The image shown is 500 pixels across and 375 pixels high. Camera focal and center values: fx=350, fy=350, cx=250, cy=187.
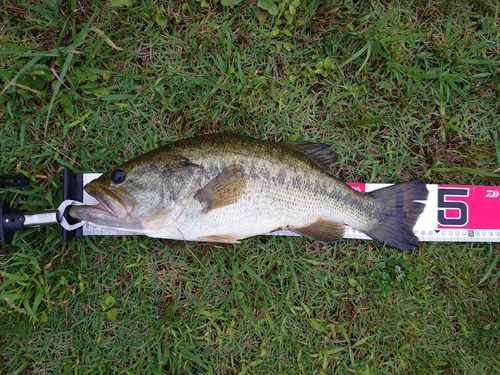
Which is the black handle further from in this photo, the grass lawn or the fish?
the fish

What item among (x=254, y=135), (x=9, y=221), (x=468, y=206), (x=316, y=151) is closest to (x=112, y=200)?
(x=9, y=221)

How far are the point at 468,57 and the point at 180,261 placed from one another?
11.5ft

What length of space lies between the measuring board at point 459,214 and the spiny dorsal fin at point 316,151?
1.57 ft

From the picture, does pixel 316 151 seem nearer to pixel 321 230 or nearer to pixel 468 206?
pixel 321 230

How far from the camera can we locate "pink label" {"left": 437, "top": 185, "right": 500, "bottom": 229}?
3420 millimetres

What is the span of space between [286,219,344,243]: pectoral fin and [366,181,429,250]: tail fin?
362 millimetres

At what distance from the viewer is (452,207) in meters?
3.43

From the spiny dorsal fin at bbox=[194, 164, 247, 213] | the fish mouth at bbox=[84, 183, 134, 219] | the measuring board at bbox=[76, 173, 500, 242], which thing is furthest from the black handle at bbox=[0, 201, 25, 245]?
the measuring board at bbox=[76, 173, 500, 242]

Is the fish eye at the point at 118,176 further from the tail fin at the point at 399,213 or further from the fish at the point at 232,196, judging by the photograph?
the tail fin at the point at 399,213

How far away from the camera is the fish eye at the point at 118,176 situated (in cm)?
259

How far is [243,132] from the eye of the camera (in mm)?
3330

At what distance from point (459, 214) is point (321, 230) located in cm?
150

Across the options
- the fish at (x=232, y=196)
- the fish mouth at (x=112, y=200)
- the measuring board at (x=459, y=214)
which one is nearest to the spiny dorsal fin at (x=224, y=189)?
Result: the fish at (x=232, y=196)

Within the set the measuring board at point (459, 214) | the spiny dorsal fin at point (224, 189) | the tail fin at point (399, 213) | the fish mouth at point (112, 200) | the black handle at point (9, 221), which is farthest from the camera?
the measuring board at point (459, 214)
